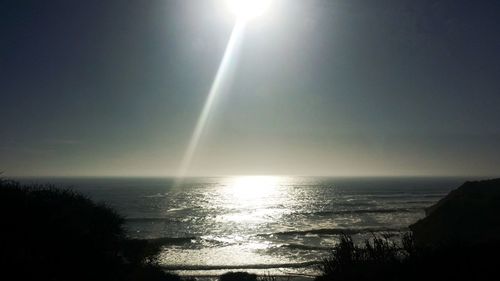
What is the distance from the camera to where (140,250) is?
63.4 feet

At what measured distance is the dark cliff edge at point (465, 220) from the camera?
2752cm

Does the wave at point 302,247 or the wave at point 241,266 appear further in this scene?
the wave at point 302,247

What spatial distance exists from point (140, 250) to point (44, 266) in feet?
33.2

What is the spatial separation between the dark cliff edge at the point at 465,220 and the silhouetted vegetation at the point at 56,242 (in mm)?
22589

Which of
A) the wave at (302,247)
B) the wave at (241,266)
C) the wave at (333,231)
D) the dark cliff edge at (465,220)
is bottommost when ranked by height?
the wave at (241,266)

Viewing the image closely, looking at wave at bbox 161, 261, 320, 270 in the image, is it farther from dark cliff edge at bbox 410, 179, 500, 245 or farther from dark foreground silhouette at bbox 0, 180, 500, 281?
dark foreground silhouette at bbox 0, 180, 500, 281

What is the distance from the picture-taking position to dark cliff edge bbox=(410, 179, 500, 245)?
90.3 feet

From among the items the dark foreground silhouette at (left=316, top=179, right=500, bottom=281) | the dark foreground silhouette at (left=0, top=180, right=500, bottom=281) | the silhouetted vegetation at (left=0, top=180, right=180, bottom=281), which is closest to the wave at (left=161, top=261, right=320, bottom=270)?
the dark foreground silhouette at (left=0, top=180, right=500, bottom=281)

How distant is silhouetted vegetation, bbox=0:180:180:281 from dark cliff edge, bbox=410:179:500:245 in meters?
22.6

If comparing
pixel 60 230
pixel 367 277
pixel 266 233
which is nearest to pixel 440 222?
pixel 266 233

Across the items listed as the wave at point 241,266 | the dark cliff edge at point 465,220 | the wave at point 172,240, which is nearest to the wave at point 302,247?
the wave at point 241,266

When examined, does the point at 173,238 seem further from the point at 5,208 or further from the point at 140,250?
the point at 5,208

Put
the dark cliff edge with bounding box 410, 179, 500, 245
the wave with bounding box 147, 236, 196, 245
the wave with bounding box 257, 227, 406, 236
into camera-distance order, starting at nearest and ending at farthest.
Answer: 1. the dark cliff edge with bounding box 410, 179, 500, 245
2. the wave with bounding box 147, 236, 196, 245
3. the wave with bounding box 257, 227, 406, 236

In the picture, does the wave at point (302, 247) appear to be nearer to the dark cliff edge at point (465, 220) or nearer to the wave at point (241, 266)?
the wave at point (241, 266)
